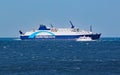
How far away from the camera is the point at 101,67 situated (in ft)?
199

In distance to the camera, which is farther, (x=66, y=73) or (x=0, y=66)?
(x=0, y=66)

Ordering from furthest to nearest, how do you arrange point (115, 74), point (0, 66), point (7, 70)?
point (0, 66) < point (7, 70) < point (115, 74)

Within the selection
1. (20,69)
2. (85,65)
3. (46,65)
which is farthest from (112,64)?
(20,69)

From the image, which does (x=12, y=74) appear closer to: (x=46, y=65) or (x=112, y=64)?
(x=46, y=65)

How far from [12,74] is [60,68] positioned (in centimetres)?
770

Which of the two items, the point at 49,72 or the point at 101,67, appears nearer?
the point at 49,72

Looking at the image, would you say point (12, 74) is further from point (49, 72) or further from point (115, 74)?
point (115, 74)

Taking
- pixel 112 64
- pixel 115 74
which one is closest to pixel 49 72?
pixel 115 74

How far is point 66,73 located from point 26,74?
11.9 ft

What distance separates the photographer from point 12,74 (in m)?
53.9

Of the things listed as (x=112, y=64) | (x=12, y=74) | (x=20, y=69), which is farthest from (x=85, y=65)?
(x=12, y=74)

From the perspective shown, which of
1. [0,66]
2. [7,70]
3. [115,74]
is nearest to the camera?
[115,74]

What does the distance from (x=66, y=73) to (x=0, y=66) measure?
35.8 ft

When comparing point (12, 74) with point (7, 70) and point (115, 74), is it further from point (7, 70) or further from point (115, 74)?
point (115, 74)
